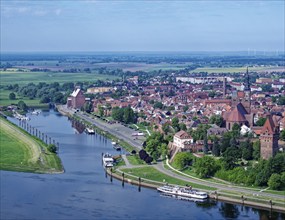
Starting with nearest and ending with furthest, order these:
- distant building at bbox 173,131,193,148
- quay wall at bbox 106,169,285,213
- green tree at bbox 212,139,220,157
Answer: quay wall at bbox 106,169,285,213 < green tree at bbox 212,139,220,157 < distant building at bbox 173,131,193,148

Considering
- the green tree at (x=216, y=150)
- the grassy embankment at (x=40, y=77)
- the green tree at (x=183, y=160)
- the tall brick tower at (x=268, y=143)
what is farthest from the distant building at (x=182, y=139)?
the grassy embankment at (x=40, y=77)

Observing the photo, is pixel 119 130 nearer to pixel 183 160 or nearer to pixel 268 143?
pixel 183 160

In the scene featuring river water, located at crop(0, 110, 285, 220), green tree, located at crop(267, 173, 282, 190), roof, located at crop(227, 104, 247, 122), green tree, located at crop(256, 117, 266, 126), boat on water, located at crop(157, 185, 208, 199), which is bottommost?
river water, located at crop(0, 110, 285, 220)

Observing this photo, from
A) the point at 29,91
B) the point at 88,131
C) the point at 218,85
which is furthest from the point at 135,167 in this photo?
the point at 218,85

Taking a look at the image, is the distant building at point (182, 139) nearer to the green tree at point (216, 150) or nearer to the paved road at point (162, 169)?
the green tree at point (216, 150)

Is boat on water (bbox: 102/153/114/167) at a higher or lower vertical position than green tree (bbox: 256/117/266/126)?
lower

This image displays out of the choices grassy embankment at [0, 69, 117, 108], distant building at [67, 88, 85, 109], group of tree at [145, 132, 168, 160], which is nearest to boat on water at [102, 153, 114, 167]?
group of tree at [145, 132, 168, 160]

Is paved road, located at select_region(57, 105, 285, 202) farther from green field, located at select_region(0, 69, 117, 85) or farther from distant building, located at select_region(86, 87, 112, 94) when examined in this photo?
green field, located at select_region(0, 69, 117, 85)

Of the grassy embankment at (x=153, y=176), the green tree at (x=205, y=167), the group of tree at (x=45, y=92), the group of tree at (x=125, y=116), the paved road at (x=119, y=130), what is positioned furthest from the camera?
the group of tree at (x=45, y=92)
